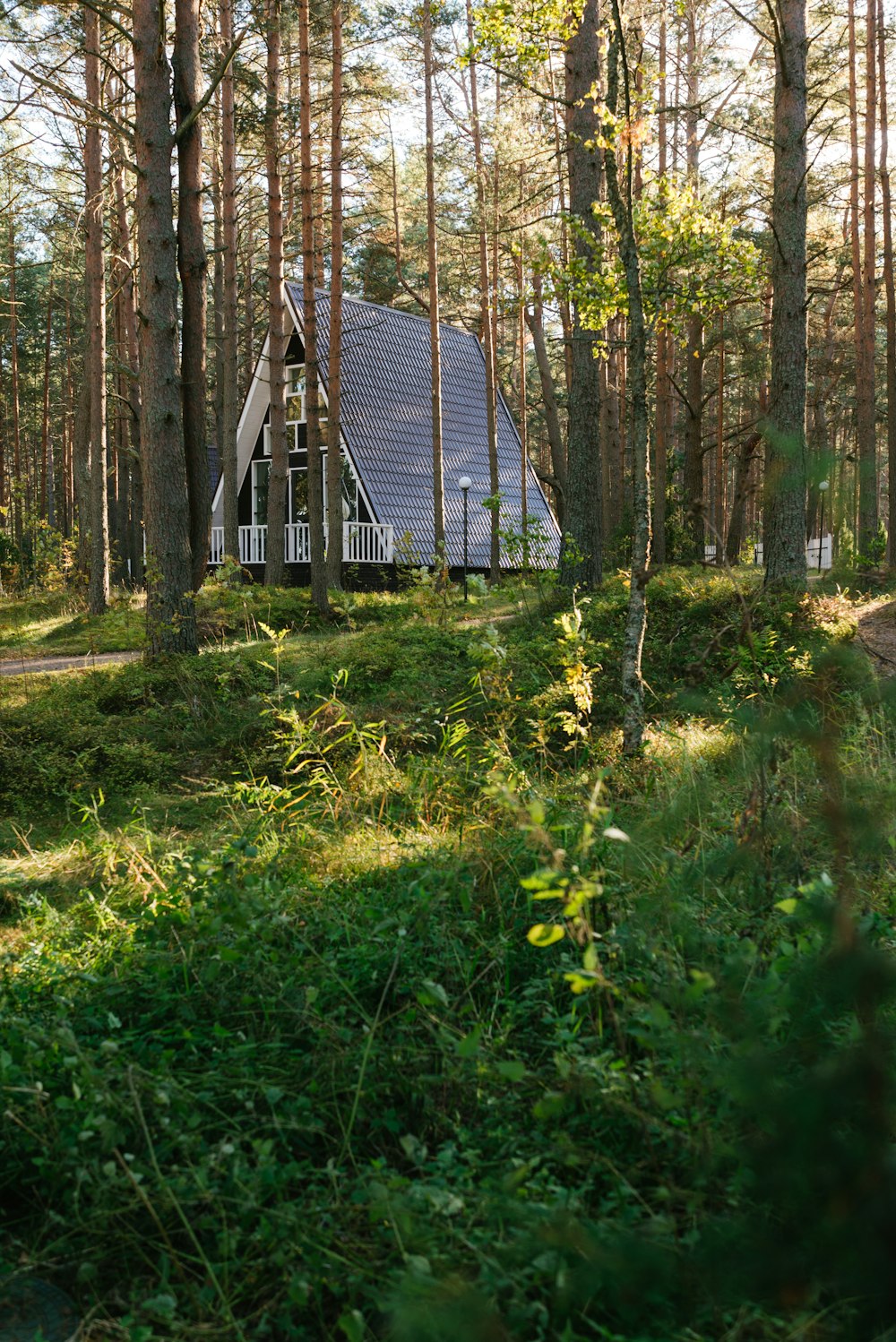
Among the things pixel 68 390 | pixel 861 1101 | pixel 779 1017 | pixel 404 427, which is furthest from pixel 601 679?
pixel 68 390

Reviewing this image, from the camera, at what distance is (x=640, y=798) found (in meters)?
4.88

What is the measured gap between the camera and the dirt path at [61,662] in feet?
35.2

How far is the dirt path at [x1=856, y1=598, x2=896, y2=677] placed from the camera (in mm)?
7739

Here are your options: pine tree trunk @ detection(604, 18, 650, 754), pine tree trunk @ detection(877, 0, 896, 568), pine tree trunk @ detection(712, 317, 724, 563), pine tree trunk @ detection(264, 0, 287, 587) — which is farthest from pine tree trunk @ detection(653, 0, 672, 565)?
pine tree trunk @ detection(604, 18, 650, 754)

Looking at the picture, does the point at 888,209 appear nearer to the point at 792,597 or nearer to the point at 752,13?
the point at 752,13

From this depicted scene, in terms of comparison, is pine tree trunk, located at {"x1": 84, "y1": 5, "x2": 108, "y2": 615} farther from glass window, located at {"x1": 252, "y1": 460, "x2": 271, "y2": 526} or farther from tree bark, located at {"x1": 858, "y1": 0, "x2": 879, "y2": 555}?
tree bark, located at {"x1": 858, "y1": 0, "x2": 879, "y2": 555}

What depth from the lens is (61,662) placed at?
1176 cm

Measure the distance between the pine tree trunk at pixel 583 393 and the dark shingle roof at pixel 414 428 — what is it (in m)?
8.00

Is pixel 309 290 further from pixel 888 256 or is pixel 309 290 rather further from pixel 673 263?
pixel 888 256

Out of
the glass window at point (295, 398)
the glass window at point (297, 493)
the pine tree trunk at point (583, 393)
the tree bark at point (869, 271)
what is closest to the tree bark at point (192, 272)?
the pine tree trunk at point (583, 393)

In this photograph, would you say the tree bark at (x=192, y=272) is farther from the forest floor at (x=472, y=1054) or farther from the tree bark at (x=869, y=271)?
the tree bark at (x=869, y=271)

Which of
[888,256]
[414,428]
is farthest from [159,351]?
[888,256]

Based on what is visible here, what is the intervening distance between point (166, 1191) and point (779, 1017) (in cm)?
147

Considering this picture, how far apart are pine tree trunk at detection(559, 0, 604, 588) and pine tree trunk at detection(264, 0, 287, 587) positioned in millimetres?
4440
